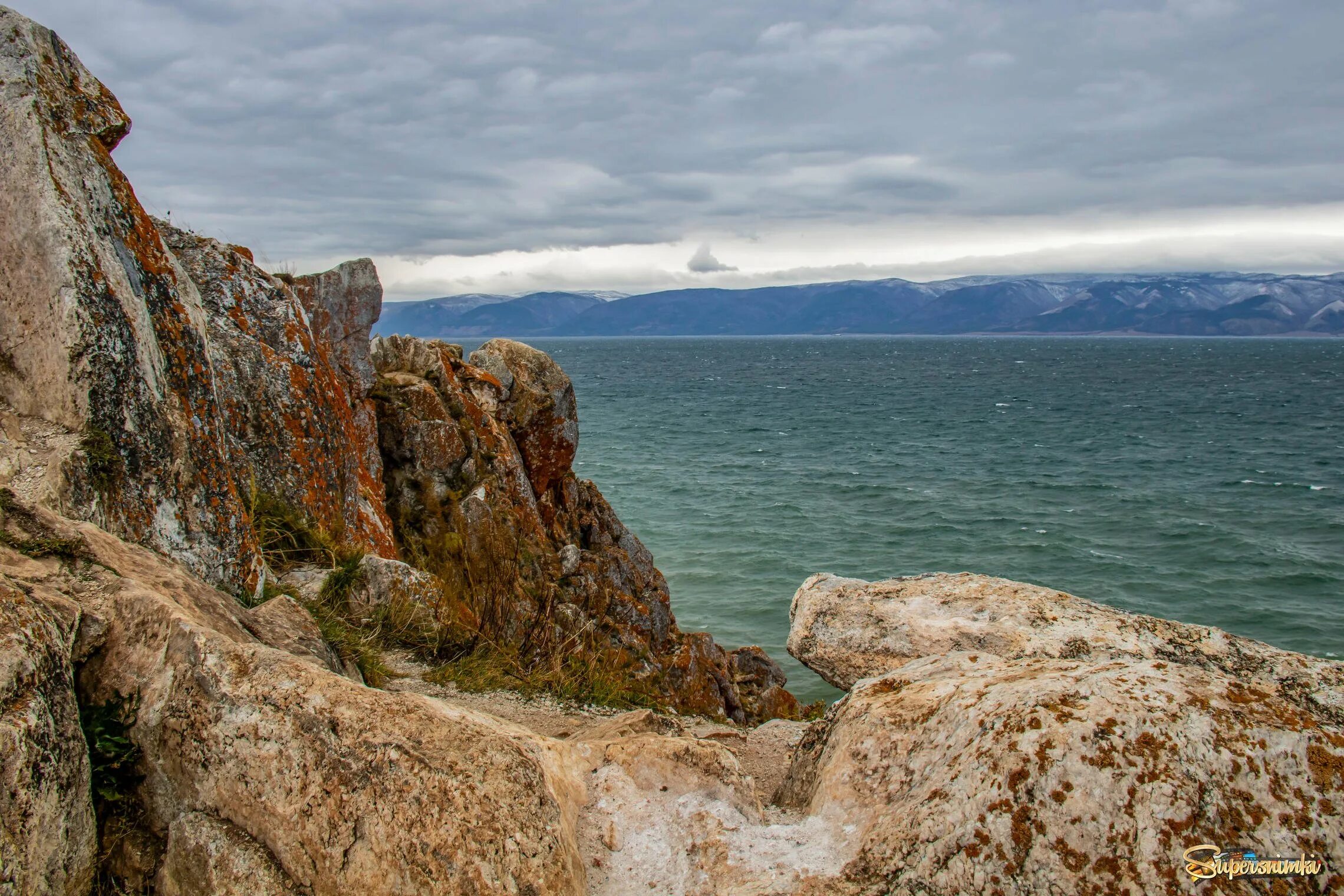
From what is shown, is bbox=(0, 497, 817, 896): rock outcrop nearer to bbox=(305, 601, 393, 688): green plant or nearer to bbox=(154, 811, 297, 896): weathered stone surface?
bbox=(154, 811, 297, 896): weathered stone surface

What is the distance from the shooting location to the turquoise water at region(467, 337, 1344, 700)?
25875 mm

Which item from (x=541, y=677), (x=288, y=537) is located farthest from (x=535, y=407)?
(x=541, y=677)

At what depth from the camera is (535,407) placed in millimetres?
16250

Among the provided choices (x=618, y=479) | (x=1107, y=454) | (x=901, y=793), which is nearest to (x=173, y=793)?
(x=901, y=793)

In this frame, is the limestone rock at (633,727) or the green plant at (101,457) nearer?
the green plant at (101,457)

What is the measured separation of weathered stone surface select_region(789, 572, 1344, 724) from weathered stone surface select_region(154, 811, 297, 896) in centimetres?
487

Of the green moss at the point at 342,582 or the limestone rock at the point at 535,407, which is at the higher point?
the limestone rock at the point at 535,407

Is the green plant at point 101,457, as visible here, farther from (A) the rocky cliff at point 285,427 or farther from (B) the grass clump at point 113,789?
(B) the grass clump at point 113,789

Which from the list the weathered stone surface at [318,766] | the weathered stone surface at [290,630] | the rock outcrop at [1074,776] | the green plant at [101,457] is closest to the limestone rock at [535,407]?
the weathered stone surface at [290,630]

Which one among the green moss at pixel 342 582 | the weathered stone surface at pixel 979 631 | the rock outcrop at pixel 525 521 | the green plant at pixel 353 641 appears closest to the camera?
the green plant at pixel 353 641

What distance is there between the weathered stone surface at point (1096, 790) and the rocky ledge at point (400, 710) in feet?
0.04

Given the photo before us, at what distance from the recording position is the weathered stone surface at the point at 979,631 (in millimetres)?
6430

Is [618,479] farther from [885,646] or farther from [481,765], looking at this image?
[481,765]

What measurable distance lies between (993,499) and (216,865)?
38.4 m
